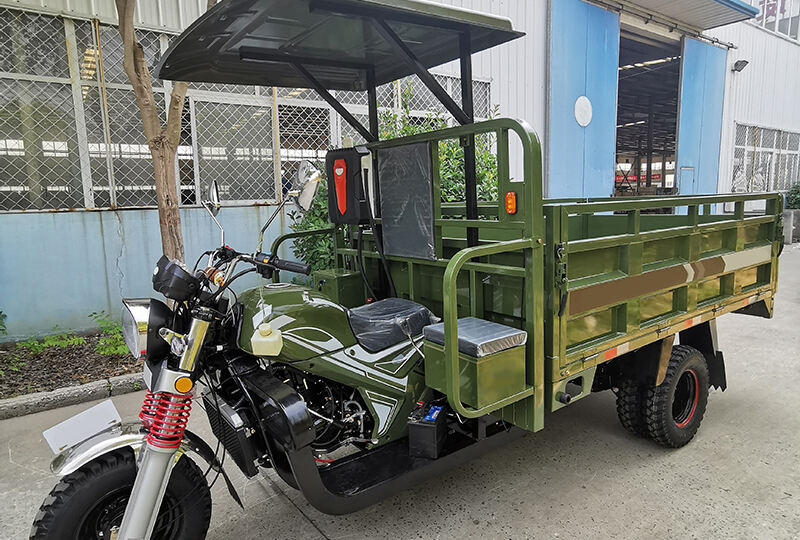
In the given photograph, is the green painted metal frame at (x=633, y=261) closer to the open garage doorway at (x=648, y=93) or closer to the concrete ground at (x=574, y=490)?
the concrete ground at (x=574, y=490)

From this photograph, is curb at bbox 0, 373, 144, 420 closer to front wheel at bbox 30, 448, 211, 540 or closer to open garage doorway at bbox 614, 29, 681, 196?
front wheel at bbox 30, 448, 211, 540

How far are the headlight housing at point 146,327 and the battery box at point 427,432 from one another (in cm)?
114

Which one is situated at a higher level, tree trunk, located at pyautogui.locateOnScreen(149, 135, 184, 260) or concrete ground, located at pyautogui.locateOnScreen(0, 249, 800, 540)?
tree trunk, located at pyautogui.locateOnScreen(149, 135, 184, 260)

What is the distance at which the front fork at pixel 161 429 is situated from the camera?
1.90 metres

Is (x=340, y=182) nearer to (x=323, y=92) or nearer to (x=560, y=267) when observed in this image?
(x=323, y=92)

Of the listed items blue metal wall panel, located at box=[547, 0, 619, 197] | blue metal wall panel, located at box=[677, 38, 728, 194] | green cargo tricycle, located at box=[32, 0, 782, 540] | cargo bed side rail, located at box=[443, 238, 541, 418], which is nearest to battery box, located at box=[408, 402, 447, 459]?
green cargo tricycle, located at box=[32, 0, 782, 540]

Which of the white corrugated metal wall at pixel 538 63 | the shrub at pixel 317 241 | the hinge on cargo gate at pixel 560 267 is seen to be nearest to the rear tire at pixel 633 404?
the hinge on cargo gate at pixel 560 267

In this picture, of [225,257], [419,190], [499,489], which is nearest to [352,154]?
[419,190]

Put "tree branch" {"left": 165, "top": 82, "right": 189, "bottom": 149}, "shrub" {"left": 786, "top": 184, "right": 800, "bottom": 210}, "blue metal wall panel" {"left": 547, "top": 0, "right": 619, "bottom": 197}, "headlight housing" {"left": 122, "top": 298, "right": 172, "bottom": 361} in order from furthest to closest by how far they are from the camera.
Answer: "shrub" {"left": 786, "top": 184, "right": 800, "bottom": 210} → "blue metal wall panel" {"left": 547, "top": 0, "right": 619, "bottom": 197} → "tree branch" {"left": 165, "top": 82, "right": 189, "bottom": 149} → "headlight housing" {"left": 122, "top": 298, "right": 172, "bottom": 361}

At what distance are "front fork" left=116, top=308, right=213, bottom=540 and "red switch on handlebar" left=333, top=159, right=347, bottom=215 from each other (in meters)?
1.44

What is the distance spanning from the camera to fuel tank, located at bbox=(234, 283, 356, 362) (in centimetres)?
224

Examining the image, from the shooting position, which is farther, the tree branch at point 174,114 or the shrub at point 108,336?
the shrub at point 108,336

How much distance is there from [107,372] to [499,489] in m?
3.61

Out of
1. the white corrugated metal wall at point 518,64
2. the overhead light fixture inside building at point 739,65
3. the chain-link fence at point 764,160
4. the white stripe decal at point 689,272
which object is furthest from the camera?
the chain-link fence at point 764,160
